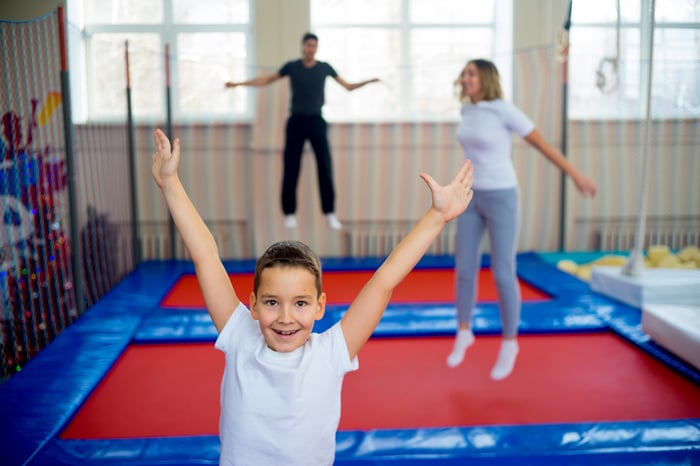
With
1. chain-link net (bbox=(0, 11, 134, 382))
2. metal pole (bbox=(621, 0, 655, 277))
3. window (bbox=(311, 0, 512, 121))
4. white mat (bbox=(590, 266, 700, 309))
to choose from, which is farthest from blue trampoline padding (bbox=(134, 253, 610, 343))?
window (bbox=(311, 0, 512, 121))

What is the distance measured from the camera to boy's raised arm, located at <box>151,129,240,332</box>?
45.3 inches

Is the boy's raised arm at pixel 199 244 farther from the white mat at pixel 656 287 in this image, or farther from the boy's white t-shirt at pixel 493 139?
the white mat at pixel 656 287

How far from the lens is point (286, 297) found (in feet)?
3.38

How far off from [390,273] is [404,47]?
15.3 feet

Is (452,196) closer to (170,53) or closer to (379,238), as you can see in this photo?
(379,238)

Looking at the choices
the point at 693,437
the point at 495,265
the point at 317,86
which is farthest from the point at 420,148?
the point at 693,437

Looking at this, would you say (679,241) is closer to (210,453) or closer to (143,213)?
(143,213)

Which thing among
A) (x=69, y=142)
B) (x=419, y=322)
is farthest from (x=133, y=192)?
(x=419, y=322)

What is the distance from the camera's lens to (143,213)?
17.5ft

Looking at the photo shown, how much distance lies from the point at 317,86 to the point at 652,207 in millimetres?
2964

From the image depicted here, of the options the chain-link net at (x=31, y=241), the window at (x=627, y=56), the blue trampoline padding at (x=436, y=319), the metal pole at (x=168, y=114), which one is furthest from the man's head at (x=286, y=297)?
the window at (x=627, y=56)

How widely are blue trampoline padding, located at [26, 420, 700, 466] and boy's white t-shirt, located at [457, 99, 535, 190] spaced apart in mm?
903

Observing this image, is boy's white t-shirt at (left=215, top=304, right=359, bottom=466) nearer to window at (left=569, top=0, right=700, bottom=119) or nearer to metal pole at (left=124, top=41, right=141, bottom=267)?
metal pole at (left=124, top=41, right=141, bottom=267)

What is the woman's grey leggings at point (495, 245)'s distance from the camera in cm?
251
